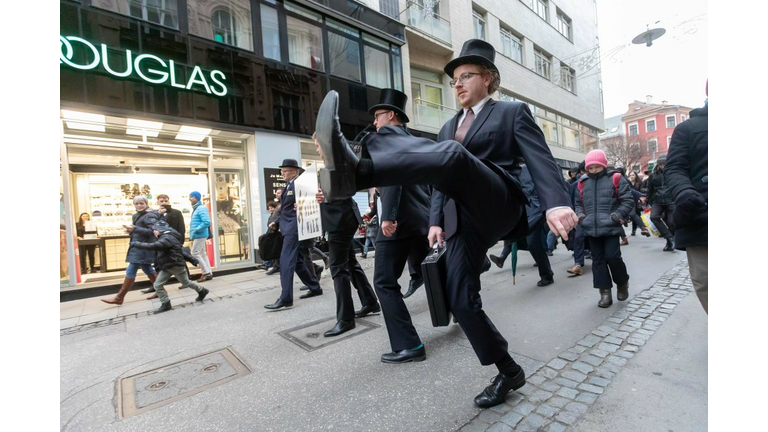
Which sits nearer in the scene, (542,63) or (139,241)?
(139,241)

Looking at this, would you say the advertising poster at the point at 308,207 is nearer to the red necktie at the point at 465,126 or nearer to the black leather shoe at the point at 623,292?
the red necktie at the point at 465,126

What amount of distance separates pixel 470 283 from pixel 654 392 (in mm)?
1379

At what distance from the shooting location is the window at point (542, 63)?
882 inches

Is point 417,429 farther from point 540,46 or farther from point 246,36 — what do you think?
point 540,46

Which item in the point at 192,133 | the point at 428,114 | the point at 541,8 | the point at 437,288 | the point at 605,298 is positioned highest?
the point at 541,8

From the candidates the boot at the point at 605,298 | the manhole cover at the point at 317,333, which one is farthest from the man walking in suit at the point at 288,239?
the boot at the point at 605,298

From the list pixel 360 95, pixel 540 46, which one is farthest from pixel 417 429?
pixel 540 46

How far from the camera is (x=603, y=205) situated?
4289mm

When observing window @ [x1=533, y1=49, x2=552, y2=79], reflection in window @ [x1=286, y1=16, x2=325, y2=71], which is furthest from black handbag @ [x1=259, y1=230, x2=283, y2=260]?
window @ [x1=533, y1=49, x2=552, y2=79]

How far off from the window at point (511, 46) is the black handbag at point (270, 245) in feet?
59.9

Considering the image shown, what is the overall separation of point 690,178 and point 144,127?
30.9ft

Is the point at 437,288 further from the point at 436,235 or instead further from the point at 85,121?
the point at 85,121

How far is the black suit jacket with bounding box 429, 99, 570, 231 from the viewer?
1916mm

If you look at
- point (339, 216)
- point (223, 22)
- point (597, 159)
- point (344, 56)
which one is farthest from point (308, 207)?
point (344, 56)
